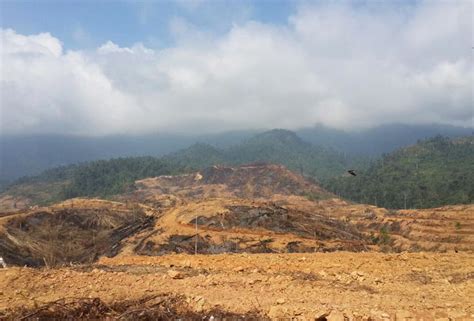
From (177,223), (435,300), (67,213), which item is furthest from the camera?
(67,213)

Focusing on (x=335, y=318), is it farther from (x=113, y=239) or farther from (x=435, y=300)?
(x=113, y=239)

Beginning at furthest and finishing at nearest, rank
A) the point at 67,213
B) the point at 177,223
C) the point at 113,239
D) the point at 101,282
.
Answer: the point at 67,213, the point at 113,239, the point at 177,223, the point at 101,282

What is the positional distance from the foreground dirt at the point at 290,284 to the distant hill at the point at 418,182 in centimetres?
11057

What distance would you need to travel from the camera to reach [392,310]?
9.17 m

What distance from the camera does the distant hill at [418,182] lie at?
126 m

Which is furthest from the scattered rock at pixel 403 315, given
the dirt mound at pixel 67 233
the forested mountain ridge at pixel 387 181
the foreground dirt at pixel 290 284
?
the forested mountain ridge at pixel 387 181

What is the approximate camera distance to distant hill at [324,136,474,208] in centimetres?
12600

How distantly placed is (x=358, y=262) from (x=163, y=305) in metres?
6.44

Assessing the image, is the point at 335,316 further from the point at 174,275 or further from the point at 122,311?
the point at 122,311

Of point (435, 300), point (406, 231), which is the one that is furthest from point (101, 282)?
point (406, 231)

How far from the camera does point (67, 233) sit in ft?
231

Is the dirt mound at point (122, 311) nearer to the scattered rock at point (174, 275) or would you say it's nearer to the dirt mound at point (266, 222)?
the scattered rock at point (174, 275)

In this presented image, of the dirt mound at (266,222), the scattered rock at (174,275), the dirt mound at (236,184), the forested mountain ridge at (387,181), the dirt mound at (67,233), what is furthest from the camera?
the dirt mound at (236,184)

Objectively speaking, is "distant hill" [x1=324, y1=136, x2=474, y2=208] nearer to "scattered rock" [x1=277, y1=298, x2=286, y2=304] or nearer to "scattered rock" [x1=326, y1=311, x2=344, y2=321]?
"scattered rock" [x1=277, y1=298, x2=286, y2=304]
